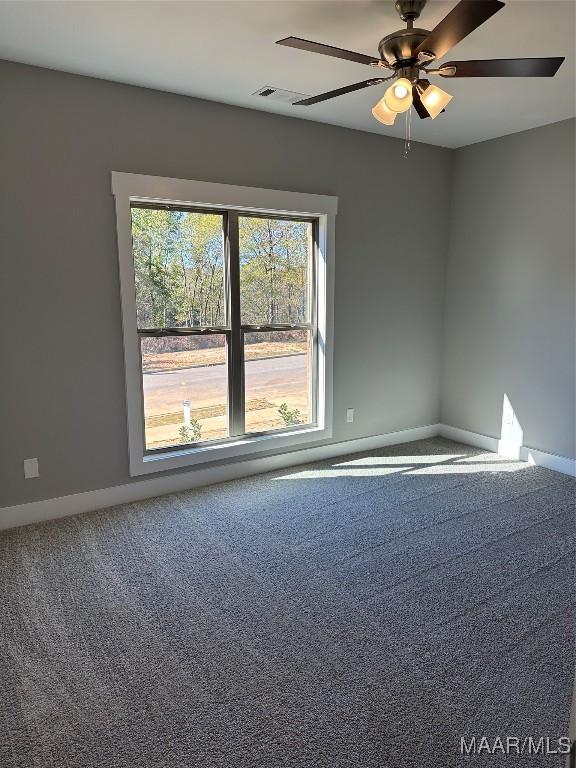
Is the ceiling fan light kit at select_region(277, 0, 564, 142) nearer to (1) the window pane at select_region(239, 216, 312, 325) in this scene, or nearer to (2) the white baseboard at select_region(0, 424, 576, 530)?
(1) the window pane at select_region(239, 216, 312, 325)

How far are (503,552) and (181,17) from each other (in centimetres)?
321

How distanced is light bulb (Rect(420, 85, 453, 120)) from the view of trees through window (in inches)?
70.9

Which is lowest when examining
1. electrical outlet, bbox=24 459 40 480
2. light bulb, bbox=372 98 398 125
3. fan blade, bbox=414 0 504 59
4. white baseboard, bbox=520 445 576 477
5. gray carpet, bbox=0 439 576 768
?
gray carpet, bbox=0 439 576 768

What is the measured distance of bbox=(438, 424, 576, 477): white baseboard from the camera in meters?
4.16

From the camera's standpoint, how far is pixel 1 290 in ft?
9.77

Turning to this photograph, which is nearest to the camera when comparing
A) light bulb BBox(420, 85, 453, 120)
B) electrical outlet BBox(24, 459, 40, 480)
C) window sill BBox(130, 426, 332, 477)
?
light bulb BBox(420, 85, 453, 120)

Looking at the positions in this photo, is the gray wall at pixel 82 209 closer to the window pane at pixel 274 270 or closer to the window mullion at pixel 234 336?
the window pane at pixel 274 270

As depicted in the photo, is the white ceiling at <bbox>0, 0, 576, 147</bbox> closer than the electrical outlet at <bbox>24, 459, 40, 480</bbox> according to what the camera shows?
Yes

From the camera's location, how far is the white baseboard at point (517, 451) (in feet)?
13.7

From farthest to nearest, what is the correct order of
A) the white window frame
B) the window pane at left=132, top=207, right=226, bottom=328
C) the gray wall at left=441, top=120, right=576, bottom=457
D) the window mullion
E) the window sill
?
the gray wall at left=441, top=120, right=576, bottom=457
the window mullion
the window sill
the window pane at left=132, top=207, right=226, bottom=328
the white window frame

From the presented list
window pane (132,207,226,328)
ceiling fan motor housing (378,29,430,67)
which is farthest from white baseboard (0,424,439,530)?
ceiling fan motor housing (378,29,430,67)

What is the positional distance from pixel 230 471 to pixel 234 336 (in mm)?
1043

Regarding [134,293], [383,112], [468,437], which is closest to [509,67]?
[383,112]

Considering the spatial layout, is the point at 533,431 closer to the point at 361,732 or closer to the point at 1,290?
the point at 361,732
